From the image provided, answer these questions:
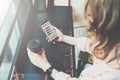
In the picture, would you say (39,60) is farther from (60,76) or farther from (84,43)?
(84,43)

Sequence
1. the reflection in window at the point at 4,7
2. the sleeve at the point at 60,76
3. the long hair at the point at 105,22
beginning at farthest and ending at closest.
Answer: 1. the reflection in window at the point at 4,7
2. the sleeve at the point at 60,76
3. the long hair at the point at 105,22

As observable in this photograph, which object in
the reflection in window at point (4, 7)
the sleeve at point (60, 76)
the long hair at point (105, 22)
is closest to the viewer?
the long hair at point (105, 22)

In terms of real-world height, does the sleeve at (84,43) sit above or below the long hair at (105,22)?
below

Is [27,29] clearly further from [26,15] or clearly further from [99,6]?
[99,6]

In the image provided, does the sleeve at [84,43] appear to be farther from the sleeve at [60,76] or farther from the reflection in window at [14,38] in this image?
the reflection in window at [14,38]

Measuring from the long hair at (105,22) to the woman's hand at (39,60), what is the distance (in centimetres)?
25

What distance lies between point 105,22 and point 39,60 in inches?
14.1

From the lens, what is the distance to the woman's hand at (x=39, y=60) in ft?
3.24

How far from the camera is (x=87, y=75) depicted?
906mm

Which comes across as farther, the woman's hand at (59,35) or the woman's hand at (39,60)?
the woman's hand at (59,35)

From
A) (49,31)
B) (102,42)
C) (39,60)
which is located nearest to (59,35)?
(49,31)

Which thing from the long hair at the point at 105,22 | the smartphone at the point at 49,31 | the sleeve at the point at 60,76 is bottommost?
the sleeve at the point at 60,76

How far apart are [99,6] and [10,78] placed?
43 cm

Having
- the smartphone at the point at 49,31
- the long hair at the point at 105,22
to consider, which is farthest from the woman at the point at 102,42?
the smartphone at the point at 49,31
